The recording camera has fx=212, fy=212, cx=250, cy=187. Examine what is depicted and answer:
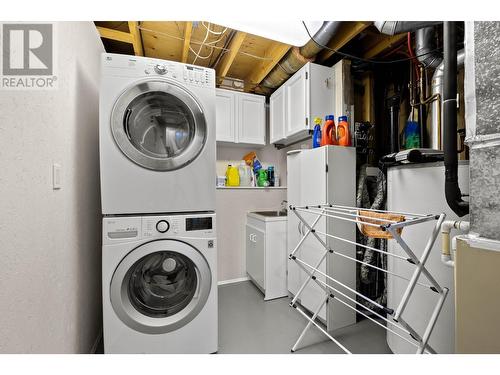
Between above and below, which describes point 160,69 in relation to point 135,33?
below

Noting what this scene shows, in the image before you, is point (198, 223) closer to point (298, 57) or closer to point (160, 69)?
point (160, 69)

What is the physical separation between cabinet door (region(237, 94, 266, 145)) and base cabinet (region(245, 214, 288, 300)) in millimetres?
1101

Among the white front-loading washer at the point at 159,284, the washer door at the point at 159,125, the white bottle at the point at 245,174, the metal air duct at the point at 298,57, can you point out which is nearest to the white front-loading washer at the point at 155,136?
the washer door at the point at 159,125

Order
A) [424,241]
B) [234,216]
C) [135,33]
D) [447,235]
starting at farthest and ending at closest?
[234,216] → [135,33] → [424,241] → [447,235]

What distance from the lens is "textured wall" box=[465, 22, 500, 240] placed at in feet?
2.45

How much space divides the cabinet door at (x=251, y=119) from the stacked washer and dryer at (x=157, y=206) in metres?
1.28

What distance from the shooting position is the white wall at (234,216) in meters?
2.69

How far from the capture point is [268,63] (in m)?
2.44

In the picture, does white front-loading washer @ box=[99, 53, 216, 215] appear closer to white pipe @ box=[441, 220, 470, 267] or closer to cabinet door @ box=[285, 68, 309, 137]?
cabinet door @ box=[285, 68, 309, 137]

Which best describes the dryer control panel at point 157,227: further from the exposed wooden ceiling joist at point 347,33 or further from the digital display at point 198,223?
the exposed wooden ceiling joist at point 347,33

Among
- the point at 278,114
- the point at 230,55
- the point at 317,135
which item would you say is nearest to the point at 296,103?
the point at 278,114

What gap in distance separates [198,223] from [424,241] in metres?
1.33

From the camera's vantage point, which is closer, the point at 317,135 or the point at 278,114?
the point at 317,135

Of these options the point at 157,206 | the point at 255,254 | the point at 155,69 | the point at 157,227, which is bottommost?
the point at 255,254
